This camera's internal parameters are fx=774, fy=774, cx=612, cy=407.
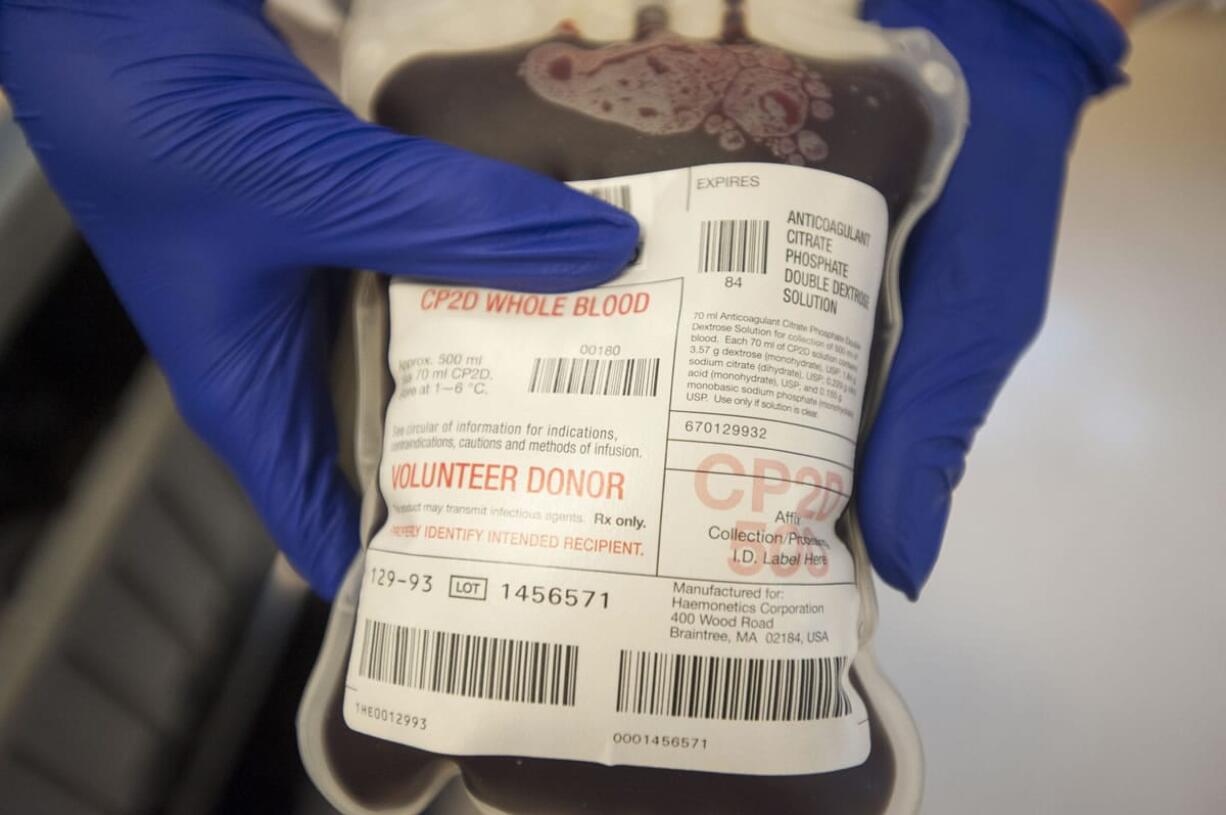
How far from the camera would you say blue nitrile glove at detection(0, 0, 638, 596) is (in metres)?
0.42

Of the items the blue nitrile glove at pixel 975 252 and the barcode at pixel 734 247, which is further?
the blue nitrile glove at pixel 975 252

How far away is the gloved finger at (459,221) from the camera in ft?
1.30

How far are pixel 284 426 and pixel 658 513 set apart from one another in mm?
303

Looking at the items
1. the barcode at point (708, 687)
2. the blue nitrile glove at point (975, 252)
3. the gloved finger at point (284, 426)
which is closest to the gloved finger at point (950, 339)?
the blue nitrile glove at point (975, 252)

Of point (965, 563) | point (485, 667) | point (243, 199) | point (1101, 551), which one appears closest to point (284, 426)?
point (243, 199)

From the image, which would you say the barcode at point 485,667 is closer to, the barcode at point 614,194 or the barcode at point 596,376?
the barcode at point 596,376

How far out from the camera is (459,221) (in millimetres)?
434

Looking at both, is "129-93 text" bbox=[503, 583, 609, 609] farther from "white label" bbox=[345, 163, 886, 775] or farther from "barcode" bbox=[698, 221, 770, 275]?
"barcode" bbox=[698, 221, 770, 275]

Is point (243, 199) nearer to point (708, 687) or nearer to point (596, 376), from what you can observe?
point (596, 376)

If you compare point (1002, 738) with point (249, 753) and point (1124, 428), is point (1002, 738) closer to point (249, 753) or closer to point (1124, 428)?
point (1124, 428)

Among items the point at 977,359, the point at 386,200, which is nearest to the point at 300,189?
the point at 386,200

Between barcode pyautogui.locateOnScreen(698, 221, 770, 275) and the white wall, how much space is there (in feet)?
1.44

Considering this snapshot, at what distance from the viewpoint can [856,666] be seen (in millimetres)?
418

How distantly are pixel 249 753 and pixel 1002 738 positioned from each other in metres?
0.62
